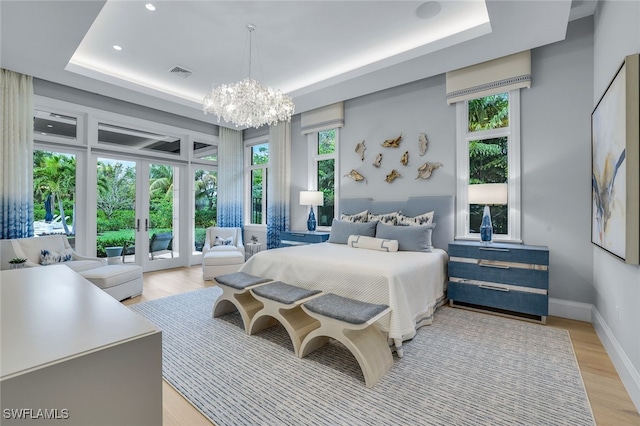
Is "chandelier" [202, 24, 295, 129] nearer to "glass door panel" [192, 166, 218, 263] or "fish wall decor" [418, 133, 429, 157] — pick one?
"fish wall decor" [418, 133, 429, 157]

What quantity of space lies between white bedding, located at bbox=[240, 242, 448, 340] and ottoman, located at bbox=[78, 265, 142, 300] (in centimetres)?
168

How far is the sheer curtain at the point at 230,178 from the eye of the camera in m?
6.41

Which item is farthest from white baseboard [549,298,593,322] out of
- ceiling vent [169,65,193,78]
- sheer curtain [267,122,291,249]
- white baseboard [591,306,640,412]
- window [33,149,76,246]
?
window [33,149,76,246]

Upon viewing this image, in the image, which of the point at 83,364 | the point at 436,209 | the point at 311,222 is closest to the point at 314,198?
the point at 311,222

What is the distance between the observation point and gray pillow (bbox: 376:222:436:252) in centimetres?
352

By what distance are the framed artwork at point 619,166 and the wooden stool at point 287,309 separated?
2.19 m

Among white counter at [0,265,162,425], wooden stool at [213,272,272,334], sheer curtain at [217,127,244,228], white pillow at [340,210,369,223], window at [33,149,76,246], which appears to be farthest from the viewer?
sheer curtain at [217,127,244,228]

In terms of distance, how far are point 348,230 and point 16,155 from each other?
176 inches

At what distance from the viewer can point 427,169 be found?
415 centimetres

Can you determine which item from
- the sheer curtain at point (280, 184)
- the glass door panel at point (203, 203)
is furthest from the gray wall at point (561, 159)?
the glass door panel at point (203, 203)

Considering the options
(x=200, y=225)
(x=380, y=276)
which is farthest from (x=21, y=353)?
(x=200, y=225)

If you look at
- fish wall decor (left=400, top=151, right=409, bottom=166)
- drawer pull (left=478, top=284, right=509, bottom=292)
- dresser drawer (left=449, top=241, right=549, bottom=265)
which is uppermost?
fish wall decor (left=400, top=151, right=409, bottom=166)

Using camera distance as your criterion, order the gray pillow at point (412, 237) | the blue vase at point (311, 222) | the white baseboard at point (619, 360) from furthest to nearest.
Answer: the blue vase at point (311, 222)
the gray pillow at point (412, 237)
the white baseboard at point (619, 360)

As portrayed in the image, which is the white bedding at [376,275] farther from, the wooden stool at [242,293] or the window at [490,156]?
the window at [490,156]
